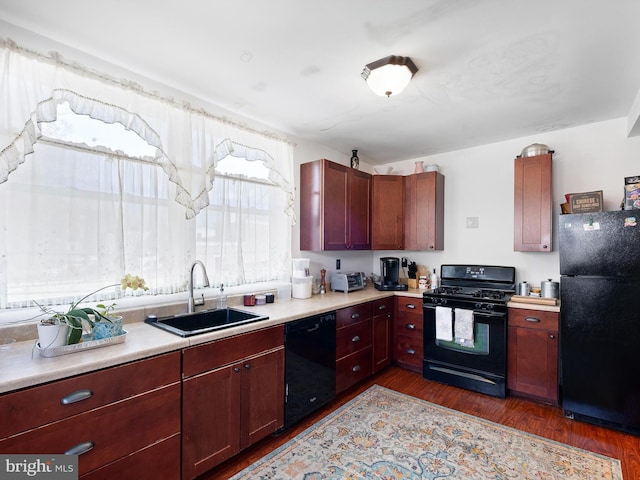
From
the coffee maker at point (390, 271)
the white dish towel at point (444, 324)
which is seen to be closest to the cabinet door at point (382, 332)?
the coffee maker at point (390, 271)

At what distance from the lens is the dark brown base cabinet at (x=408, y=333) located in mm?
3389

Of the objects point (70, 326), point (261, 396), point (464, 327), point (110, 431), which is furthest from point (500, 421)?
point (70, 326)

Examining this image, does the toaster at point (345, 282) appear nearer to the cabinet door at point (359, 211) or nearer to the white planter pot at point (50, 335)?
the cabinet door at point (359, 211)

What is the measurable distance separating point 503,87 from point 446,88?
1.32 feet

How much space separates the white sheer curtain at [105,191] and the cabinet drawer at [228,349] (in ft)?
2.23

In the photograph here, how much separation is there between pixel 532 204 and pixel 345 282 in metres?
1.97

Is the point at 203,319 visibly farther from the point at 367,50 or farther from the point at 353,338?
the point at 367,50

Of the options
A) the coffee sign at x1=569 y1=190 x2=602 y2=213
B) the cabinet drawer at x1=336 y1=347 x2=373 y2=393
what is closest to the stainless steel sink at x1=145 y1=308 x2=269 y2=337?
the cabinet drawer at x1=336 y1=347 x2=373 y2=393

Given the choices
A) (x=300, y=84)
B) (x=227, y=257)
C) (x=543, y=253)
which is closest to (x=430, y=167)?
(x=543, y=253)

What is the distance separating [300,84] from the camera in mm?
2285

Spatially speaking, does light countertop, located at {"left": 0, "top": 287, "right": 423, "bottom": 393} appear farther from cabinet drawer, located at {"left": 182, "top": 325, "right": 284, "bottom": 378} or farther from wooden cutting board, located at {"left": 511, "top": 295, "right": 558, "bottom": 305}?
wooden cutting board, located at {"left": 511, "top": 295, "right": 558, "bottom": 305}

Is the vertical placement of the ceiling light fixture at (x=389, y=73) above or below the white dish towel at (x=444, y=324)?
above

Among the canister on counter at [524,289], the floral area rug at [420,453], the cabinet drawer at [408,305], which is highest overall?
the canister on counter at [524,289]

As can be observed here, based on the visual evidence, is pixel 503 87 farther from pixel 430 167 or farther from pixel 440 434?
pixel 440 434
